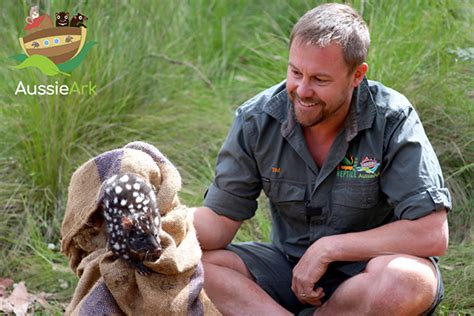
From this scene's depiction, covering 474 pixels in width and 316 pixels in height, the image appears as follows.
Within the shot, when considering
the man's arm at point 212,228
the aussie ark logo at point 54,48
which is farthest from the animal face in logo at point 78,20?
the man's arm at point 212,228

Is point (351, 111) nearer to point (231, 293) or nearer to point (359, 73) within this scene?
point (359, 73)

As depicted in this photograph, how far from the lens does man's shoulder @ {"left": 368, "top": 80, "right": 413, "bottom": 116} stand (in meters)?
3.56

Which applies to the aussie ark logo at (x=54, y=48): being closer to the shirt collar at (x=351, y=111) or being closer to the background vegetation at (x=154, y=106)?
the background vegetation at (x=154, y=106)

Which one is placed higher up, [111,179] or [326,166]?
[111,179]

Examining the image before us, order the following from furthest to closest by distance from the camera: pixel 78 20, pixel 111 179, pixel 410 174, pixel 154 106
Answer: pixel 154 106
pixel 78 20
pixel 410 174
pixel 111 179

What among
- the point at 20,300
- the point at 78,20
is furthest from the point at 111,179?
the point at 78,20

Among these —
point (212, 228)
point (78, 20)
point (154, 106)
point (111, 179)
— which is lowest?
point (154, 106)

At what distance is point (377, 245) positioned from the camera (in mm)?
3463

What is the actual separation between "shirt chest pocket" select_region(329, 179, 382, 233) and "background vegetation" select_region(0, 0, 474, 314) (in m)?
0.73

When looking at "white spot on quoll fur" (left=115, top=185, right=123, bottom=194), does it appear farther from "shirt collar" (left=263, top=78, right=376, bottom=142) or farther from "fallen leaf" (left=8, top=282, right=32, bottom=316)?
"fallen leaf" (left=8, top=282, right=32, bottom=316)

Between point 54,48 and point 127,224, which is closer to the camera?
point 127,224

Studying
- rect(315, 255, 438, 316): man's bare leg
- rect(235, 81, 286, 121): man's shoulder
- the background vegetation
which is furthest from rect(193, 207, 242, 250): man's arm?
the background vegetation

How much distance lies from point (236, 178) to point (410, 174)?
0.65 metres

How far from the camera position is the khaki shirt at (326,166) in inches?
139
